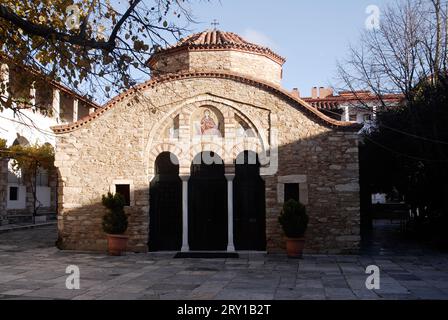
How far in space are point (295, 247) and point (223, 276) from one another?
133 inches

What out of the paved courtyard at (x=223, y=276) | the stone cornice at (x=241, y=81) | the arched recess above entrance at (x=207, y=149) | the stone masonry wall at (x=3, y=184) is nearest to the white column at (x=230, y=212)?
the arched recess above entrance at (x=207, y=149)

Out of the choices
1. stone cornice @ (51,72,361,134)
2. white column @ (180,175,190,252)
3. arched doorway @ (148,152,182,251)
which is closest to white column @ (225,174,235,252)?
white column @ (180,175,190,252)

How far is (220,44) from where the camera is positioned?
15914 millimetres

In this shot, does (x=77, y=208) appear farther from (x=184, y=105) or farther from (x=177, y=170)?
(x=184, y=105)

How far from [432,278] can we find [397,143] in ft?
25.0

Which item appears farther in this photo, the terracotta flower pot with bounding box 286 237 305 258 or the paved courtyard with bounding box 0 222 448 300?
the terracotta flower pot with bounding box 286 237 305 258

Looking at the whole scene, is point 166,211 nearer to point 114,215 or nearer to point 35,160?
point 114,215

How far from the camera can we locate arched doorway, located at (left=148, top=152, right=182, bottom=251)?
45.9 feet

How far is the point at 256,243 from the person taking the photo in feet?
45.2

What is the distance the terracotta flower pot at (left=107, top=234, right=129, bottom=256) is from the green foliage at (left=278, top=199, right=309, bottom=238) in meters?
4.81

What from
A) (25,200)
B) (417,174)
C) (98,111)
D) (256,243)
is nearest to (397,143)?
(417,174)

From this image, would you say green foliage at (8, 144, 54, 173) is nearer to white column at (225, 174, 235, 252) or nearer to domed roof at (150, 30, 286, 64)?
domed roof at (150, 30, 286, 64)

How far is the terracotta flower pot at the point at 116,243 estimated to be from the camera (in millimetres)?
13234

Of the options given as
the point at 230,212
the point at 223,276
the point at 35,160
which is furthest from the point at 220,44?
the point at 35,160
